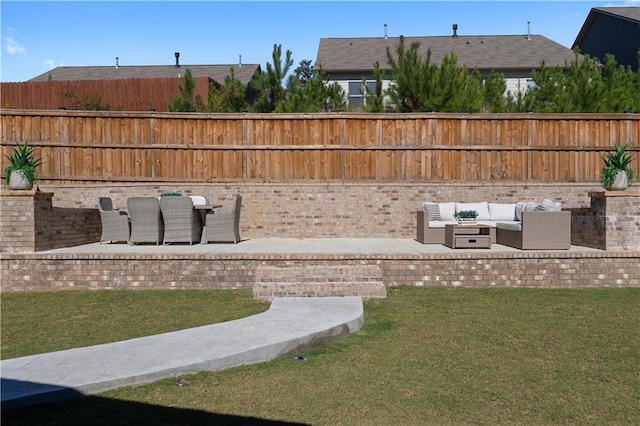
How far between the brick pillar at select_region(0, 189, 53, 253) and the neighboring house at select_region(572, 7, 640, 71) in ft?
71.1

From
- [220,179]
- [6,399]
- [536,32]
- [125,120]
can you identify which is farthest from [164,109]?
[536,32]

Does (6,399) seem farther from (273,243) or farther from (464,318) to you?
(273,243)

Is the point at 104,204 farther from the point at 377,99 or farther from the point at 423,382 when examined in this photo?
the point at 423,382

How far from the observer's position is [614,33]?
77.1 feet

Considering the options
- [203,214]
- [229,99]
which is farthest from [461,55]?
[203,214]

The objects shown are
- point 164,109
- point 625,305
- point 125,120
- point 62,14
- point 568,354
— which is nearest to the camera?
point 568,354

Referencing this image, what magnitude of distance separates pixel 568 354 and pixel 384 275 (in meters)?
3.45

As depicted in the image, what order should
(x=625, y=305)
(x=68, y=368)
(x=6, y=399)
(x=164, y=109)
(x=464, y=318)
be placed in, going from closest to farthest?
1. (x=6, y=399)
2. (x=68, y=368)
3. (x=464, y=318)
4. (x=625, y=305)
5. (x=164, y=109)

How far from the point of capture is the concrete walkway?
3873 millimetres

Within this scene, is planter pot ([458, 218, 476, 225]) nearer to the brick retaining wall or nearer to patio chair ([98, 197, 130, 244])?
the brick retaining wall

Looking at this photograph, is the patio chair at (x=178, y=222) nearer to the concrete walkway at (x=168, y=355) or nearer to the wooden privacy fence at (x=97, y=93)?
the concrete walkway at (x=168, y=355)

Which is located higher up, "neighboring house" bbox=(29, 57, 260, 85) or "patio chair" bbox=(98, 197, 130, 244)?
"neighboring house" bbox=(29, 57, 260, 85)

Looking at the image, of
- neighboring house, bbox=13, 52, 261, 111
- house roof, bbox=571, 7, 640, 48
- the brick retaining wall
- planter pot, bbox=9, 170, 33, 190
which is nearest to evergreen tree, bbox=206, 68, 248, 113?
neighboring house, bbox=13, 52, 261, 111

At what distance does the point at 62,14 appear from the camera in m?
7.75
